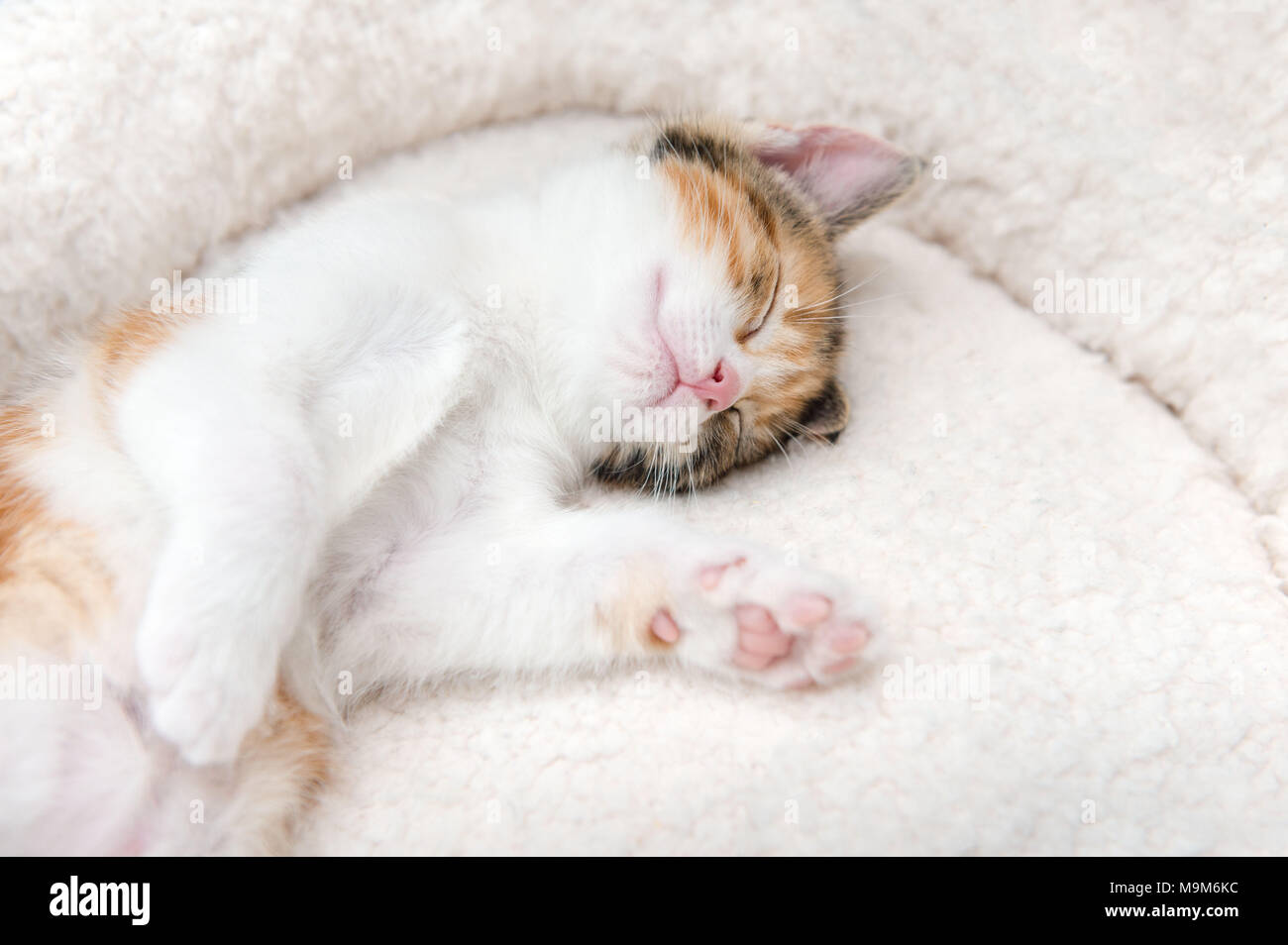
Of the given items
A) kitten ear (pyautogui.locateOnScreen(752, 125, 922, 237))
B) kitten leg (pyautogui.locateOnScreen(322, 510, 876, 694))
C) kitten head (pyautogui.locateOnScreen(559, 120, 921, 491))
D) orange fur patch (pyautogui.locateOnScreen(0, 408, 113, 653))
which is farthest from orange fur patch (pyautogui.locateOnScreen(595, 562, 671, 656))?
kitten ear (pyautogui.locateOnScreen(752, 125, 922, 237))

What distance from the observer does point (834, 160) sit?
1741mm

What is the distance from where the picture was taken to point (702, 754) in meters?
1.15

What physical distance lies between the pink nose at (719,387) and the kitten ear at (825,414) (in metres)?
0.22

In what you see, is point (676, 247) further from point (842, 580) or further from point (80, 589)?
point (80, 589)

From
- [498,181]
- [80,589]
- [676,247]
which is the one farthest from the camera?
[498,181]

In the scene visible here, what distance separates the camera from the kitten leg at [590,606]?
1185mm

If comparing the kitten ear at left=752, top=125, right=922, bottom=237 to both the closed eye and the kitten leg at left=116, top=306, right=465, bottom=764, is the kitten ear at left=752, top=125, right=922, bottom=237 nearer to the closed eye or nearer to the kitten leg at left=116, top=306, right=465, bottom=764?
the closed eye

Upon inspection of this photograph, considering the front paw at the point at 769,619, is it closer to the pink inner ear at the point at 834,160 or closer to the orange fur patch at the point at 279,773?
the orange fur patch at the point at 279,773

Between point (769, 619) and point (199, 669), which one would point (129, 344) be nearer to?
point (199, 669)

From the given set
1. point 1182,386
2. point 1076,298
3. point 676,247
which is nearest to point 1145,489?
point 1182,386

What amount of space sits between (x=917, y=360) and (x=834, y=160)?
41 centimetres

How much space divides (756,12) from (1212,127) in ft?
2.87

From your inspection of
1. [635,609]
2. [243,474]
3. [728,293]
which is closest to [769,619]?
[635,609]

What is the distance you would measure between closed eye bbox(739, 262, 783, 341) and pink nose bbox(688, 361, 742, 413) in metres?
0.08
